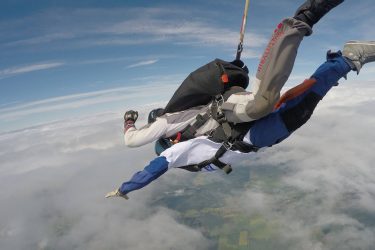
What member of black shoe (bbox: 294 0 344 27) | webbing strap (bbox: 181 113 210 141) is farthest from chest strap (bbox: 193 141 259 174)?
black shoe (bbox: 294 0 344 27)

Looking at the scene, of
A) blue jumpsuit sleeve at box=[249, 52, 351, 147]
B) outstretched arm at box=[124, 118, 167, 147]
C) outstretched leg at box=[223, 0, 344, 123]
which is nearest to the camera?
outstretched leg at box=[223, 0, 344, 123]

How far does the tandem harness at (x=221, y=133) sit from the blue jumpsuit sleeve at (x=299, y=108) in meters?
0.12

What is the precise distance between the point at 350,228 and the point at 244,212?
195ft

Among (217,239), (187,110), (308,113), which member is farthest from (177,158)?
(217,239)

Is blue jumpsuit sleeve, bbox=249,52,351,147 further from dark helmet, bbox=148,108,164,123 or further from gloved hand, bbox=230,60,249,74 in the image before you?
dark helmet, bbox=148,108,164,123

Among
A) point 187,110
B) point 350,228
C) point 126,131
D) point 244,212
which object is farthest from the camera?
point 244,212

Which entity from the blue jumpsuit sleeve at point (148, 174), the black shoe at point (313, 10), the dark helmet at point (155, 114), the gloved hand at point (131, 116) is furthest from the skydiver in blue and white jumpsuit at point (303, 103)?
the gloved hand at point (131, 116)

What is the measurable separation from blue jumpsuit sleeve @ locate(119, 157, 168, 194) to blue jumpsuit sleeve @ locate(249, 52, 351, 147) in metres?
0.97

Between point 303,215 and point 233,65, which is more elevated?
point 233,65

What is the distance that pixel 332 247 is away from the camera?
5930 inches

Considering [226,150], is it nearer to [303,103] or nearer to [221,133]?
[221,133]

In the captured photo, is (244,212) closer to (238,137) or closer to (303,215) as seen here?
(303,215)

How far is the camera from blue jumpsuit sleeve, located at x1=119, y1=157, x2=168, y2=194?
3.15 m

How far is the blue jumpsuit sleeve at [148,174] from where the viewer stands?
315cm
